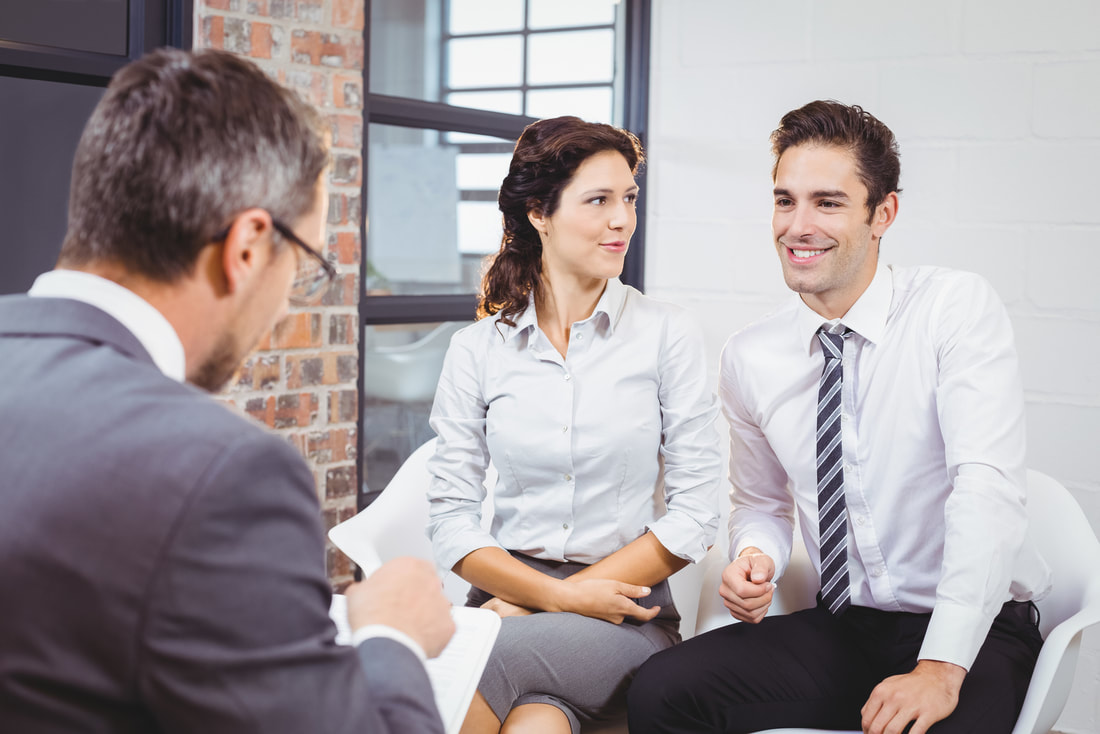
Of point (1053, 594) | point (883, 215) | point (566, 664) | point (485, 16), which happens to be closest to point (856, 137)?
point (883, 215)

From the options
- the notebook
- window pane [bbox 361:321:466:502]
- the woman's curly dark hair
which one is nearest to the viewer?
the notebook

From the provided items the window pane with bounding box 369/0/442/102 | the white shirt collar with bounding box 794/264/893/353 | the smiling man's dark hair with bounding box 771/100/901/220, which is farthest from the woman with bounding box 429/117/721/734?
the window pane with bounding box 369/0/442/102

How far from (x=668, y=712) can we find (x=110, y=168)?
1220 millimetres

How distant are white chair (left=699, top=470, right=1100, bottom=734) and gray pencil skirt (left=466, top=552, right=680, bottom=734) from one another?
0.82 ft

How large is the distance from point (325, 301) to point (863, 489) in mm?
1313

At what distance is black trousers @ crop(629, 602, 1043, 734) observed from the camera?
5.38 ft

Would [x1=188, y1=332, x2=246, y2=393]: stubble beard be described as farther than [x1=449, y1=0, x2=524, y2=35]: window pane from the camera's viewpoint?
No

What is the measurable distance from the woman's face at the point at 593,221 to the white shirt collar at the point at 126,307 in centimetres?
118

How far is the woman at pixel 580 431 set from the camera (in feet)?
5.85

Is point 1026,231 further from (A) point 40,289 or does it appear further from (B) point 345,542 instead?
(A) point 40,289

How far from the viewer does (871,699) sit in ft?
4.81

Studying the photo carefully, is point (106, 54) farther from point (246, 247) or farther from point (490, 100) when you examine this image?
point (246, 247)

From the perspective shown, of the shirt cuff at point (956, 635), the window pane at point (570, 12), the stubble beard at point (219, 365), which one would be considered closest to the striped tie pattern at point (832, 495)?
the shirt cuff at point (956, 635)

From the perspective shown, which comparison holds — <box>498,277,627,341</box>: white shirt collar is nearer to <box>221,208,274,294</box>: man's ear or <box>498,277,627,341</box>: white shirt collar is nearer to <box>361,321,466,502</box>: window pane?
<box>361,321,466,502</box>: window pane
